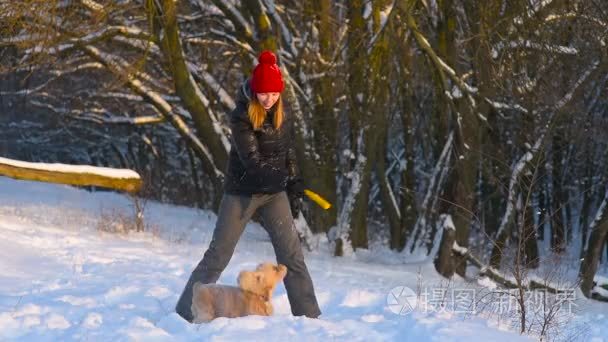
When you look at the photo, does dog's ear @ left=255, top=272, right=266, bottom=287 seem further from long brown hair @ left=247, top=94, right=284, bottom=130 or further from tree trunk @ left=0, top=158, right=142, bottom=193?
tree trunk @ left=0, top=158, right=142, bottom=193

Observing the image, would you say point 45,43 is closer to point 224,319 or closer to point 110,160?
point 224,319

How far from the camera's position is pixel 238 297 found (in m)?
5.34

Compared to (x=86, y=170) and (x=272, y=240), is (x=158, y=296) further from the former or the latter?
(x=86, y=170)

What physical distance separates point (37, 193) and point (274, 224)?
59.3 feet

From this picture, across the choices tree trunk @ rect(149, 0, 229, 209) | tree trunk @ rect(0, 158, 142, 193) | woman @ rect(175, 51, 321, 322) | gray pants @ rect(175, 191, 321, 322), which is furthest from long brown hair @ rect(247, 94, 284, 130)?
tree trunk @ rect(149, 0, 229, 209)

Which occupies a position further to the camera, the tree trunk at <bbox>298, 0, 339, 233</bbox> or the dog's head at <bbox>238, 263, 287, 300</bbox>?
the tree trunk at <bbox>298, 0, 339, 233</bbox>

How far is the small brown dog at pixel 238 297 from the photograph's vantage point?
5.33 metres

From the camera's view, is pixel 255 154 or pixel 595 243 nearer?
pixel 255 154

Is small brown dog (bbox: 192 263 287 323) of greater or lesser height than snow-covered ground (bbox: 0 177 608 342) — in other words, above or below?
above

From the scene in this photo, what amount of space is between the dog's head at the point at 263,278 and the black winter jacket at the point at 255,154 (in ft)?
1.76

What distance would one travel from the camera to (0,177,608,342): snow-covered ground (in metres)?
5.08

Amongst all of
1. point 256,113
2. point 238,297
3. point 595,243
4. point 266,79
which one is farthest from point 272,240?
point 595,243

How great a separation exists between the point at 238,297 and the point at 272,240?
56 centimetres

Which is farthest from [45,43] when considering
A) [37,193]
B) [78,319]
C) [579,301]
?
[37,193]
